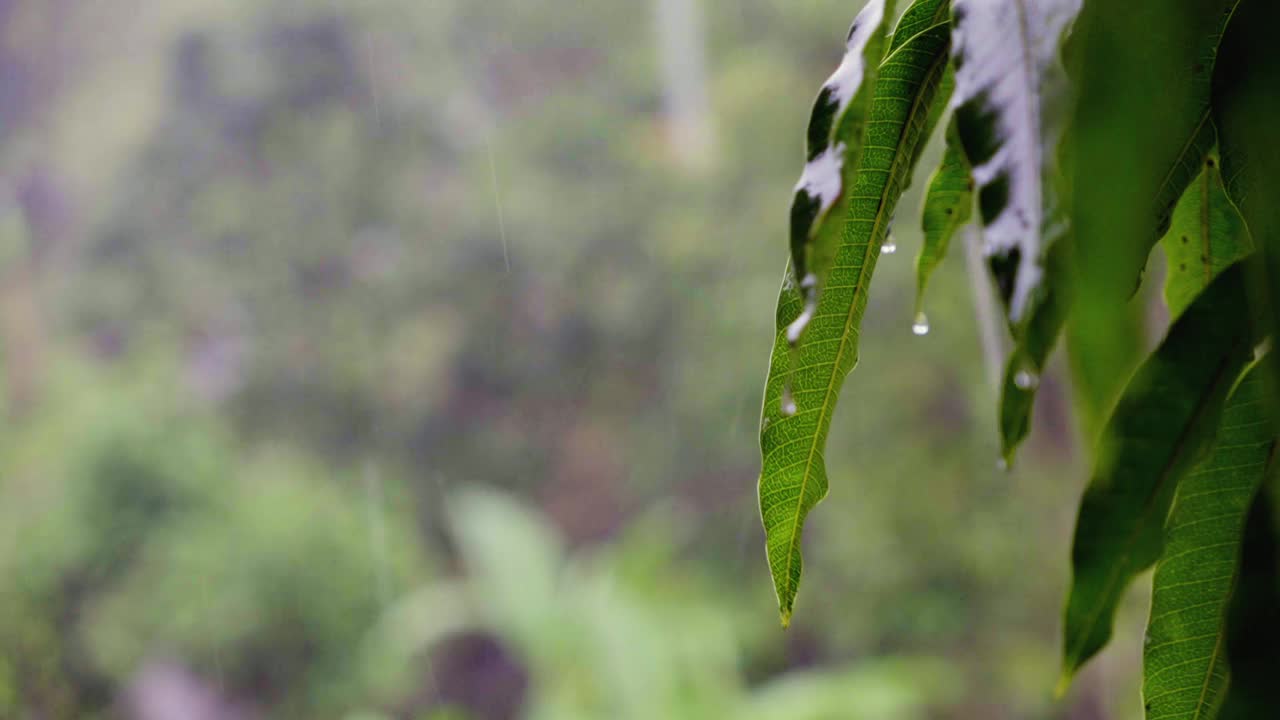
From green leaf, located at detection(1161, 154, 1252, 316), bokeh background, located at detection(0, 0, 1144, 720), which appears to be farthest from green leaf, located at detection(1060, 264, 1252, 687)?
bokeh background, located at detection(0, 0, 1144, 720)

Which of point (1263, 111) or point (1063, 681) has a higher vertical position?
point (1263, 111)

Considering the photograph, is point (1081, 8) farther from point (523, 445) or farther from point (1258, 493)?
point (523, 445)

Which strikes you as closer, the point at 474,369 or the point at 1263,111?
the point at 1263,111

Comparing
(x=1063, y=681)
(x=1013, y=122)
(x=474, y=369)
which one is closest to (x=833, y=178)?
(x=1013, y=122)

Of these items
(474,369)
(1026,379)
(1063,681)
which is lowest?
(474,369)

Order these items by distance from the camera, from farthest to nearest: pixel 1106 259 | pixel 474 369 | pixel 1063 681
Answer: pixel 474 369 < pixel 1063 681 < pixel 1106 259

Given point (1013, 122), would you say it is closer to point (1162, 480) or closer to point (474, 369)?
point (1162, 480)

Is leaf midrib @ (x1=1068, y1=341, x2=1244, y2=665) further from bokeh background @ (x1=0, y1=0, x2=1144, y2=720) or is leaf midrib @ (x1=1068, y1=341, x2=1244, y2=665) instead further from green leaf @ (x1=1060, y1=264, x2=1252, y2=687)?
bokeh background @ (x1=0, y1=0, x2=1144, y2=720)

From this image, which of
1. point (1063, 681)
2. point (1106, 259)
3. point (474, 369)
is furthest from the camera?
point (474, 369)
